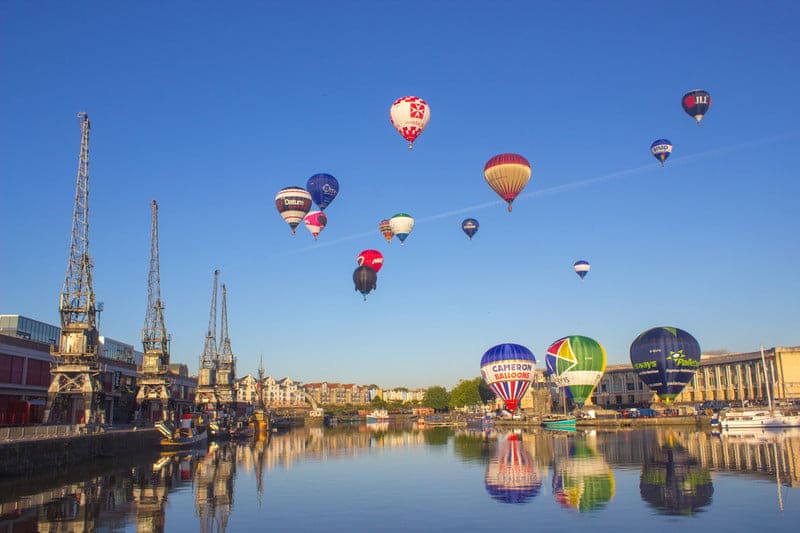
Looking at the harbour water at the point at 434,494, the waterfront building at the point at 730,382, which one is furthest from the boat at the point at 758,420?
the harbour water at the point at 434,494

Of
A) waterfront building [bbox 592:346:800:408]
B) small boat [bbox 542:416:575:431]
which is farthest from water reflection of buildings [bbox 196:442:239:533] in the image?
waterfront building [bbox 592:346:800:408]

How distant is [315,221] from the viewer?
224 ft

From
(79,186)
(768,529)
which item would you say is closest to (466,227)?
(79,186)

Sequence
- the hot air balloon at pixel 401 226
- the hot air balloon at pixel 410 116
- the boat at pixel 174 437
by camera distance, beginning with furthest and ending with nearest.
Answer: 1. the hot air balloon at pixel 401 226
2. the boat at pixel 174 437
3. the hot air balloon at pixel 410 116

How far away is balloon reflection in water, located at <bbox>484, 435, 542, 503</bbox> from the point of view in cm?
3092

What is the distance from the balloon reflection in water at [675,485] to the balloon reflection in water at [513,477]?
16.6 ft

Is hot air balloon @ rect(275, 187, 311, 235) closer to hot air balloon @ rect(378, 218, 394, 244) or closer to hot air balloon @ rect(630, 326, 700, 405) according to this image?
hot air balloon @ rect(378, 218, 394, 244)

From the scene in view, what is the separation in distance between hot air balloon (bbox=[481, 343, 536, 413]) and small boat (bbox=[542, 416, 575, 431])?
201 inches

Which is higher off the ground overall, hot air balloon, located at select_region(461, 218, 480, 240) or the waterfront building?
hot air balloon, located at select_region(461, 218, 480, 240)

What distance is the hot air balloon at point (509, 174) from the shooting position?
5991 cm

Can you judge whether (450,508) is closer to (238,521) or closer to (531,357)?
(238,521)

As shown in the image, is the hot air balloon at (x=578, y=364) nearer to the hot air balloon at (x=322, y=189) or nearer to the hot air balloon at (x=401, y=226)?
the hot air balloon at (x=401, y=226)

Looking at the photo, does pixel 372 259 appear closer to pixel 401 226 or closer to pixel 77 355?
pixel 401 226

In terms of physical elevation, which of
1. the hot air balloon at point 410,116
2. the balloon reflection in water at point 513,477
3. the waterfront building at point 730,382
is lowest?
the balloon reflection in water at point 513,477
